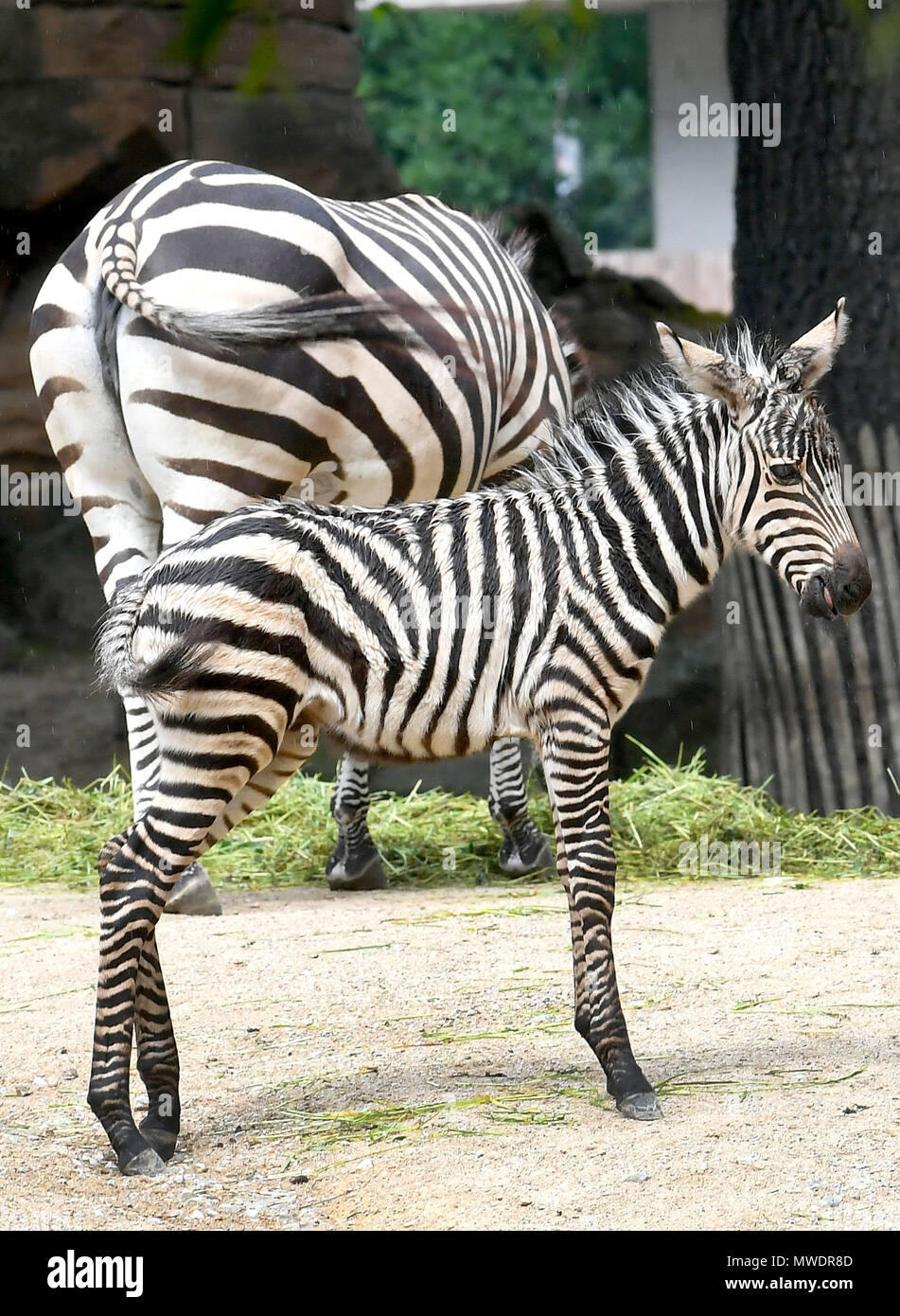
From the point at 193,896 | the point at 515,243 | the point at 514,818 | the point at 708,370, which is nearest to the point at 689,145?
the point at 515,243

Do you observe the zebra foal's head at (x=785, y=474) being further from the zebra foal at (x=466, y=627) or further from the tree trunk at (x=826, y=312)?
the tree trunk at (x=826, y=312)

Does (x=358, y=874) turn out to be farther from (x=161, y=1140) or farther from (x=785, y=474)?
(x=785, y=474)

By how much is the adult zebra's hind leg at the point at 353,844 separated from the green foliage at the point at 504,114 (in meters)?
17.2

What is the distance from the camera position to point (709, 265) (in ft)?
57.5

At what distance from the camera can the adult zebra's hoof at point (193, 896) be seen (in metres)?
5.67

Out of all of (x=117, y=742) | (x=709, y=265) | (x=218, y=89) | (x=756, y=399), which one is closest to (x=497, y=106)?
(x=709, y=265)

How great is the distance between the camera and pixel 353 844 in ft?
21.1

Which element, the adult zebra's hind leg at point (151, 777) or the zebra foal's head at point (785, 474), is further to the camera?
the adult zebra's hind leg at point (151, 777)

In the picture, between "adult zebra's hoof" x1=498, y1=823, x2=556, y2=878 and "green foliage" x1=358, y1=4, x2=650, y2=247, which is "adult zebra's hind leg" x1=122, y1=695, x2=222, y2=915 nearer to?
"adult zebra's hoof" x1=498, y1=823, x2=556, y2=878

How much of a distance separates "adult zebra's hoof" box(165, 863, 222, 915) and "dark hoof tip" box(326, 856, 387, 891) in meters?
0.80

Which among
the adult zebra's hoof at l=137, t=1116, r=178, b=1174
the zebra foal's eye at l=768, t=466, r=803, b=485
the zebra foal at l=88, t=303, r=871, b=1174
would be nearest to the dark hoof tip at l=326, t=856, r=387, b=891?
the zebra foal at l=88, t=303, r=871, b=1174

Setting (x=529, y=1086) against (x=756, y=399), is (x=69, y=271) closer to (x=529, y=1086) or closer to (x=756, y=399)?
(x=756, y=399)

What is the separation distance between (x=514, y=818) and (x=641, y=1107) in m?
3.12

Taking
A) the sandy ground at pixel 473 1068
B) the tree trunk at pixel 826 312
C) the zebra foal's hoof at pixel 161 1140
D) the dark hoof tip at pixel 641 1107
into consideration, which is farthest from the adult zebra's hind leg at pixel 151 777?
the tree trunk at pixel 826 312
